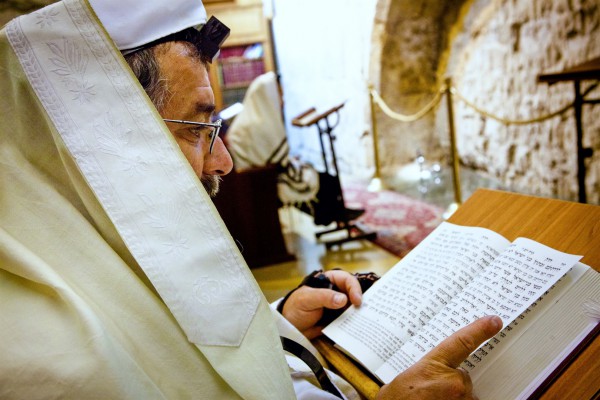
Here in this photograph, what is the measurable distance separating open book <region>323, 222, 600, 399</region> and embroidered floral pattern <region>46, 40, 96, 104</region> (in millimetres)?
734

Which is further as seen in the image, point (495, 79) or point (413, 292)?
point (495, 79)

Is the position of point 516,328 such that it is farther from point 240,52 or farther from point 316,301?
point 240,52

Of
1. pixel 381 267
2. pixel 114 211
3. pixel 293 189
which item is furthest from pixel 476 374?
pixel 293 189

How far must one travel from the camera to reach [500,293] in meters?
0.92

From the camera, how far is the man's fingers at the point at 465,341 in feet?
2.69

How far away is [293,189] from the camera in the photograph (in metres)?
4.34

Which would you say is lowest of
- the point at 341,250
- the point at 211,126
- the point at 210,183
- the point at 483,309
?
the point at 341,250

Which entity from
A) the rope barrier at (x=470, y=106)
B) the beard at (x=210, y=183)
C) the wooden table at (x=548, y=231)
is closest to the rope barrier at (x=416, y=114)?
the rope barrier at (x=470, y=106)

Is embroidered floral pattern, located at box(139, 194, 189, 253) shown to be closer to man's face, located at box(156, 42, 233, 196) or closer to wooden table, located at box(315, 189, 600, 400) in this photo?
man's face, located at box(156, 42, 233, 196)

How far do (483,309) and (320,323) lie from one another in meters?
0.47

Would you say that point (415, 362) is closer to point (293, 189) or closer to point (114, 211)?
point (114, 211)

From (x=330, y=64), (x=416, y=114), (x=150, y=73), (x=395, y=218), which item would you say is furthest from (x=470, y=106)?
(x=150, y=73)

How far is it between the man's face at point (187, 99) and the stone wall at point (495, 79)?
4.23m

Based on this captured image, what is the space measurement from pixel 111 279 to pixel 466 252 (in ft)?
2.43
